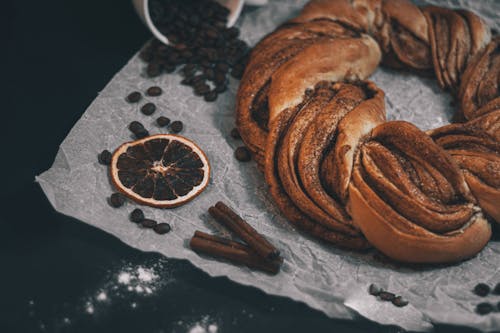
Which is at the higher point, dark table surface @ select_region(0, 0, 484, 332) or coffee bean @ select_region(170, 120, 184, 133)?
coffee bean @ select_region(170, 120, 184, 133)

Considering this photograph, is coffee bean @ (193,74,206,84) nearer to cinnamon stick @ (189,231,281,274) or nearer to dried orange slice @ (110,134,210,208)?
dried orange slice @ (110,134,210,208)

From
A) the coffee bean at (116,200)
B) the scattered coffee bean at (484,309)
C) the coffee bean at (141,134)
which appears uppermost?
the scattered coffee bean at (484,309)

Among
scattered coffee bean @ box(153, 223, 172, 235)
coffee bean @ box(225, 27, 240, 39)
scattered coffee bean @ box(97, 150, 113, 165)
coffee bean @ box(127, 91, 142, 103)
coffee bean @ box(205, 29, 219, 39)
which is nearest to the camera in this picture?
scattered coffee bean @ box(153, 223, 172, 235)

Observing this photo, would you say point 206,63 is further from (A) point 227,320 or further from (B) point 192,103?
(A) point 227,320

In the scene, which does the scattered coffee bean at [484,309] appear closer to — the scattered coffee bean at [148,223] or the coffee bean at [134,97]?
the scattered coffee bean at [148,223]

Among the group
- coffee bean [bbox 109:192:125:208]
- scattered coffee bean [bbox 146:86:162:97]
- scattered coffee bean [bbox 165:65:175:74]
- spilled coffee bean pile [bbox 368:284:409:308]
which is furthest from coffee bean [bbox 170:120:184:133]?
spilled coffee bean pile [bbox 368:284:409:308]

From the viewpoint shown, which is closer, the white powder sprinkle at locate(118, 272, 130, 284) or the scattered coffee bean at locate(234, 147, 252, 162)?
the white powder sprinkle at locate(118, 272, 130, 284)

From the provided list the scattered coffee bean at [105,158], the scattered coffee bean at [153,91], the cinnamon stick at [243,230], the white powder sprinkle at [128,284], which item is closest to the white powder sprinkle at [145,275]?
the white powder sprinkle at [128,284]

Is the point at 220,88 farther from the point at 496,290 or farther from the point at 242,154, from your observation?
the point at 496,290
